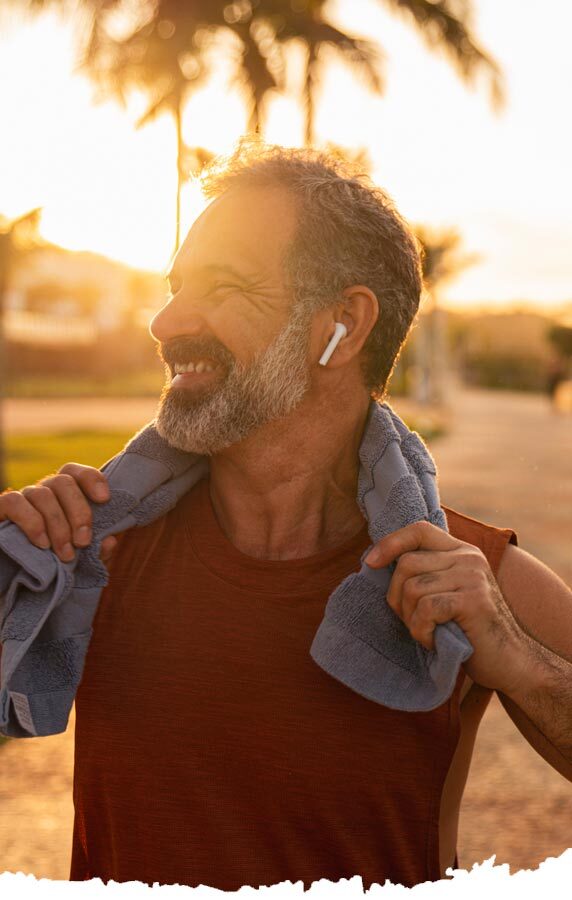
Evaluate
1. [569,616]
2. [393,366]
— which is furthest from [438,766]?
[393,366]

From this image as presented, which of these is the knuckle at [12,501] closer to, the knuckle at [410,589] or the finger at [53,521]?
the finger at [53,521]

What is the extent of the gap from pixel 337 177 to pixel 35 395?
4405cm

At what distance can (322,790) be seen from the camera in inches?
73.5

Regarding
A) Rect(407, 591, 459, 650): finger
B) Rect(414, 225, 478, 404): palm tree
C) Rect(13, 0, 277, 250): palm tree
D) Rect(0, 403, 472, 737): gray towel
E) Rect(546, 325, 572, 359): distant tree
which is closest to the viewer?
Rect(407, 591, 459, 650): finger

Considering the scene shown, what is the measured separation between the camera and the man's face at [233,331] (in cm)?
212

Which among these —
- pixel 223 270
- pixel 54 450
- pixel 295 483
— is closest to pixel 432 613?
pixel 295 483

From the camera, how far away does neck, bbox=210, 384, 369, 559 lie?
7.14 ft

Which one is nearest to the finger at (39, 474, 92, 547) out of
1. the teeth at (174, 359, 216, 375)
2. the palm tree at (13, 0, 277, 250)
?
the teeth at (174, 359, 216, 375)

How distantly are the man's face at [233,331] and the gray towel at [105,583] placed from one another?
12 cm

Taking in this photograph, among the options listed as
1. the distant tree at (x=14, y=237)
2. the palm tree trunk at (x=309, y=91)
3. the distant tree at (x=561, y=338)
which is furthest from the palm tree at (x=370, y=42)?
the distant tree at (x=561, y=338)

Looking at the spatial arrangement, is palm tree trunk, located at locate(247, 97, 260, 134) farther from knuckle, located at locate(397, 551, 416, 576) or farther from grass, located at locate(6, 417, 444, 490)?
knuckle, located at locate(397, 551, 416, 576)

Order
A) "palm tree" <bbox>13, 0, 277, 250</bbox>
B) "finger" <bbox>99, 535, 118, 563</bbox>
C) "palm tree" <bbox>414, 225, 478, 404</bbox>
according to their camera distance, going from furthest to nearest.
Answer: "palm tree" <bbox>414, 225, 478, 404</bbox> < "palm tree" <bbox>13, 0, 277, 250</bbox> < "finger" <bbox>99, 535, 118, 563</bbox>

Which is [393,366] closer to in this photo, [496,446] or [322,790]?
[322,790]

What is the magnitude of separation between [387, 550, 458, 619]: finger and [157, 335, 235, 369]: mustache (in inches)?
22.7
